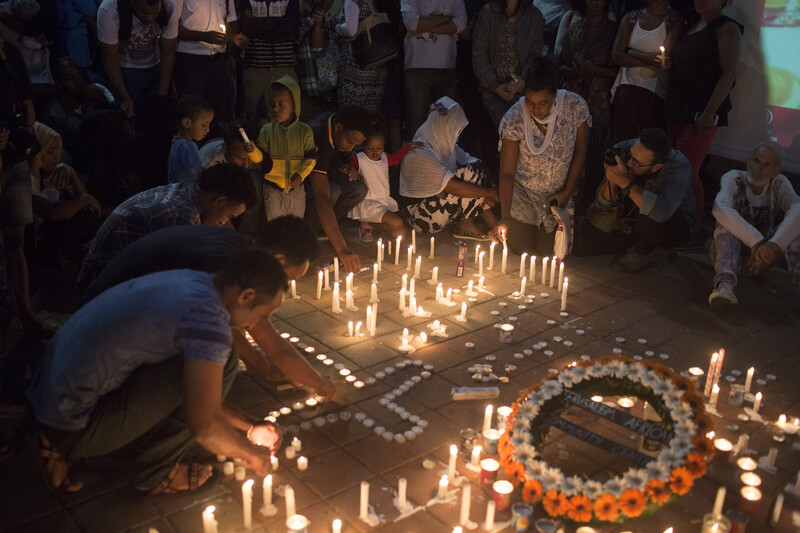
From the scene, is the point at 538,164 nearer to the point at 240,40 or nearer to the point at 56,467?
the point at 240,40

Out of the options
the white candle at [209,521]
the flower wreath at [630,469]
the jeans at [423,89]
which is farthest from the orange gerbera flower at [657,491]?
the jeans at [423,89]

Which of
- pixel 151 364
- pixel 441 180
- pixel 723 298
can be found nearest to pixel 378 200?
pixel 441 180

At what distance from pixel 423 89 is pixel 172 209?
13.0 ft

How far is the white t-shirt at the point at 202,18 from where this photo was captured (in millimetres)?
6473

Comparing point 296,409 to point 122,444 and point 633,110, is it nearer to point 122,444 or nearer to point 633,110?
point 122,444

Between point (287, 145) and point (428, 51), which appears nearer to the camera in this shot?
point (287, 145)

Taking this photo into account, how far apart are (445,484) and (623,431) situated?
1167mm

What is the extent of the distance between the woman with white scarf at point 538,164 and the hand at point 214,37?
8.76 ft

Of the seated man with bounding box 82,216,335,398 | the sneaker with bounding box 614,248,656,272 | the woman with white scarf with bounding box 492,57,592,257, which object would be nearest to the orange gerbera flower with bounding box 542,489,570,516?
the seated man with bounding box 82,216,335,398

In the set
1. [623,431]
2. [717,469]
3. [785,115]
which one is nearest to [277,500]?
[623,431]

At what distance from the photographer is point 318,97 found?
758cm

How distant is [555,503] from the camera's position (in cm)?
296

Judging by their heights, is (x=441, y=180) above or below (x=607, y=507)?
above

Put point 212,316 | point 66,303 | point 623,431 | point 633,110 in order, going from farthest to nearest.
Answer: point 633,110 < point 66,303 < point 623,431 < point 212,316
